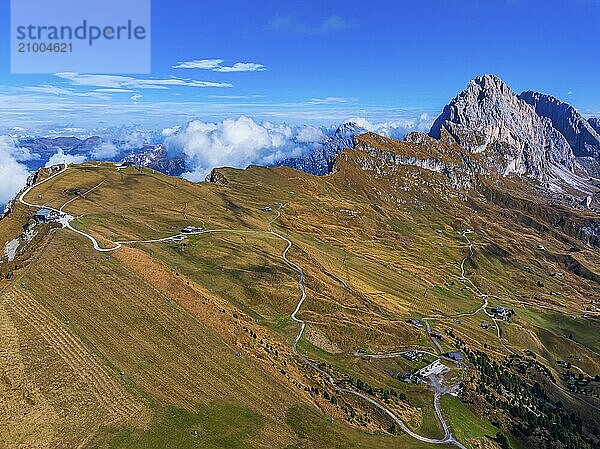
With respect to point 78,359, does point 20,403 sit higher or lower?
lower

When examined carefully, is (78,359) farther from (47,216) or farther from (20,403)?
(47,216)

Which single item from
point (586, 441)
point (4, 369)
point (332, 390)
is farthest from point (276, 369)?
point (586, 441)

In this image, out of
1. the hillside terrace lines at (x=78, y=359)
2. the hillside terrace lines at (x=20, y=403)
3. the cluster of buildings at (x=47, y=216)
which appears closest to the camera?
the hillside terrace lines at (x=20, y=403)

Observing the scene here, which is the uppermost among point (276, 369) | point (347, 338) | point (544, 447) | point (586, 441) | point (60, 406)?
point (60, 406)

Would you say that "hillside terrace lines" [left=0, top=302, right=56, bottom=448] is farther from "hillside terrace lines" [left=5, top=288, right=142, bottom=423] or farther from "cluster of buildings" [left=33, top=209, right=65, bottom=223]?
"cluster of buildings" [left=33, top=209, right=65, bottom=223]

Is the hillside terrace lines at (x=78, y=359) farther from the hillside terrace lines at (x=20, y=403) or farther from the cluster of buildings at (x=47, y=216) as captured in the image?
the cluster of buildings at (x=47, y=216)

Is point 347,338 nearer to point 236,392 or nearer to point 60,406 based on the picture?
point 236,392

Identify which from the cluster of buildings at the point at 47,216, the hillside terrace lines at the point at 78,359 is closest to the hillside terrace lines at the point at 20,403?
the hillside terrace lines at the point at 78,359

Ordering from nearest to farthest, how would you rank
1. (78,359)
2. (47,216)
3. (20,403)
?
1. (20,403)
2. (78,359)
3. (47,216)

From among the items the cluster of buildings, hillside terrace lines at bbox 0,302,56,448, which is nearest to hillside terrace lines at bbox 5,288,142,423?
hillside terrace lines at bbox 0,302,56,448

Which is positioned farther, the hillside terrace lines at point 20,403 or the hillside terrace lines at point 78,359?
the hillside terrace lines at point 78,359

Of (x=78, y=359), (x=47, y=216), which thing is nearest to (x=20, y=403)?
(x=78, y=359)
